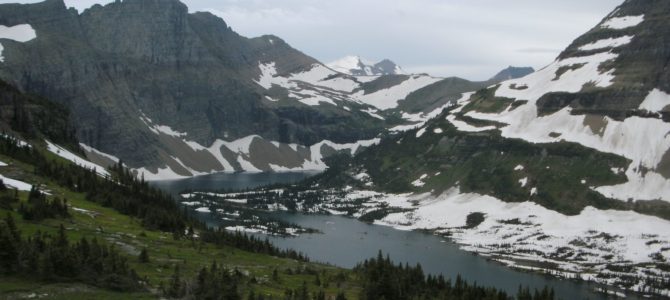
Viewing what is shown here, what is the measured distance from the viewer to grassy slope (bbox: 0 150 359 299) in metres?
63.2

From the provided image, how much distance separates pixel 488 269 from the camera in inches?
6703

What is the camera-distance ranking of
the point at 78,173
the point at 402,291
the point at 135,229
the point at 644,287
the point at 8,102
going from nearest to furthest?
the point at 402,291
the point at 135,229
the point at 78,173
the point at 644,287
the point at 8,102

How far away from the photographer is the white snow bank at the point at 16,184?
4349 inches

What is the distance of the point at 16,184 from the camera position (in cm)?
11294

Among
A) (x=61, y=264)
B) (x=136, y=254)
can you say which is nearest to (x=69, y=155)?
(x=136, y=254)

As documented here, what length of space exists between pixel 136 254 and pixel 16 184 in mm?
35899

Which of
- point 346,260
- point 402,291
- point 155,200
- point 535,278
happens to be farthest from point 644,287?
point 155,200

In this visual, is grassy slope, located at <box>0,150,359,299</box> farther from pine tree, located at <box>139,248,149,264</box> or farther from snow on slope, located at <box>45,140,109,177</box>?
snow on slope, located at <box>45,140,109,177</box>

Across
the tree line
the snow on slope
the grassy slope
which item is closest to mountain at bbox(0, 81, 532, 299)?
the tree line

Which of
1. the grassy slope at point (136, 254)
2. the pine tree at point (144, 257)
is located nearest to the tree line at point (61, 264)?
the grassy slope at point (136, 254)

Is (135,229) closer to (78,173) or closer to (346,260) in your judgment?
(78,173)

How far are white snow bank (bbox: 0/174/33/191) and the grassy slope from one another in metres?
3.08

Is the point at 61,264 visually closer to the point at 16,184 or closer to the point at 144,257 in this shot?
the point at 144,257

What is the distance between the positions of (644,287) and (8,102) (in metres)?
143
